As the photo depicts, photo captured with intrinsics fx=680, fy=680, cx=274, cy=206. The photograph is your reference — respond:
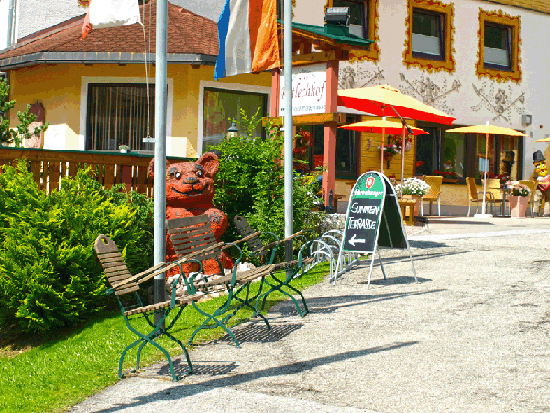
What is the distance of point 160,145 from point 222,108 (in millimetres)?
8054

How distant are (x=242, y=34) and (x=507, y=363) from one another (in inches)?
206

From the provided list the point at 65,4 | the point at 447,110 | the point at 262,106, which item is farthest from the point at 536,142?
the point at 65,4

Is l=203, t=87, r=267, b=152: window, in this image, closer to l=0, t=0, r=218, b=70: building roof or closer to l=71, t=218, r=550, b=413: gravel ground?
l=0, t=0, r=218, b=70: building roof

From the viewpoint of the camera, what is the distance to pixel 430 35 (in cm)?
1897

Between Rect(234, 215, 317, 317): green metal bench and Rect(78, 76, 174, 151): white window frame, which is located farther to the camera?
Rect(78, 76, 174, 151): white window frame

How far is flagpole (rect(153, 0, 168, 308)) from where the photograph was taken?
598 cm

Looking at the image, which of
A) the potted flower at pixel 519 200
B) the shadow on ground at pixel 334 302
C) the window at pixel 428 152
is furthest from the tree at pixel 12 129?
the potted flower at pixel 519 200

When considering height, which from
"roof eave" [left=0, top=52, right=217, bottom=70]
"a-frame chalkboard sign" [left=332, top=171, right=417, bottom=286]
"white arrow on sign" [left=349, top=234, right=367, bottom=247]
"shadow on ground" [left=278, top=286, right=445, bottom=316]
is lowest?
"shadow on ground" [left=278, top=286, right=445, bottom=316]

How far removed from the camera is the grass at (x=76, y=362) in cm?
470

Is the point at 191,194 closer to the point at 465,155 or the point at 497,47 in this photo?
the point at 465,155

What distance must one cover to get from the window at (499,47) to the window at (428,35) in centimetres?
132

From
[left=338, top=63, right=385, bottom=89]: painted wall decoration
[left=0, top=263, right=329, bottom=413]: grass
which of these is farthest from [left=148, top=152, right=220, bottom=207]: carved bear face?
[left=338, top=63, right=385, bottom=89]: painted wall decoration

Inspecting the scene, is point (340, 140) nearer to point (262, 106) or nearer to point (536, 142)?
point (262, 106)

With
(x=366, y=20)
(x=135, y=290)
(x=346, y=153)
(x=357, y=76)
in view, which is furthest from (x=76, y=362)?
(x=366, y=20)
